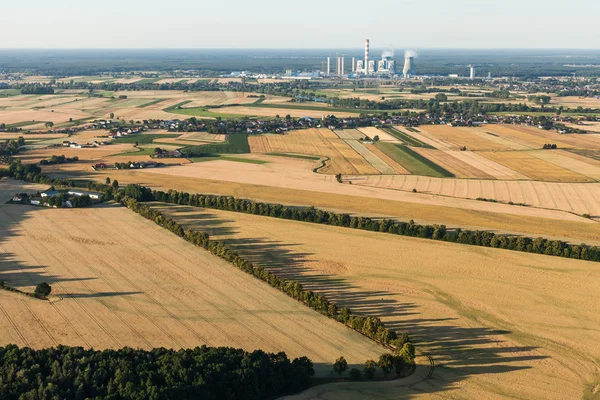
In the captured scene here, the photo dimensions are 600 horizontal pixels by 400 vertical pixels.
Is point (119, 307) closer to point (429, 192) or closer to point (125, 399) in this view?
point (125, 399)

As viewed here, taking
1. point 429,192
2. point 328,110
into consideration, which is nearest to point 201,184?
point 429,192

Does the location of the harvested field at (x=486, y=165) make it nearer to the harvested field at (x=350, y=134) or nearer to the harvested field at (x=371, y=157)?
the harvested field at (x=371, y=157)

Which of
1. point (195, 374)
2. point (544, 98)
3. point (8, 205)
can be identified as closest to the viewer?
point (195, 374)

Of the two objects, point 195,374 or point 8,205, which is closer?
point 195,374

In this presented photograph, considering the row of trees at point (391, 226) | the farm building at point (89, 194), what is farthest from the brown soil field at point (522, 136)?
the farm building at point (89, 194)

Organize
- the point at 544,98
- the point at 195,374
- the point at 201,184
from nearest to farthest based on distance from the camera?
the point at 195,374, the point at 201,184, the point at 544,98

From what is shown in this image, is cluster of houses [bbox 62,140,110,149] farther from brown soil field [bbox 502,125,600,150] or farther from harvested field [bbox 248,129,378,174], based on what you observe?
brown soil field [bbox 502,125,600,150]

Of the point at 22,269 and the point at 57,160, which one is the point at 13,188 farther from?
the point at 22,269

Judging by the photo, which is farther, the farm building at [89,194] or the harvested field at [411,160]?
the harvested field at [411,160]
